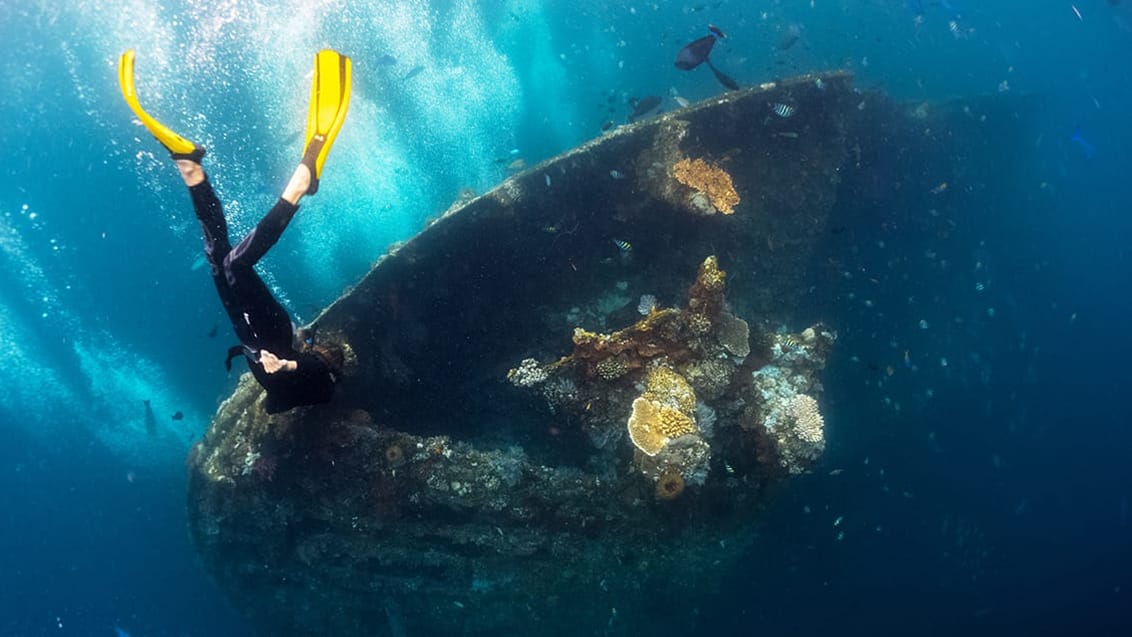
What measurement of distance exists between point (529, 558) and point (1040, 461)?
21810mm

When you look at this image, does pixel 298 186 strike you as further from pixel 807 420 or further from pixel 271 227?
pixel 807 420

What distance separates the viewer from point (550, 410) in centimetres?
668

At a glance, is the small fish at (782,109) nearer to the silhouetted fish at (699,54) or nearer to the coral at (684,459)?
the silhouetted fish at (699,54)

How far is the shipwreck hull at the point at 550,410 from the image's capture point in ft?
21.7

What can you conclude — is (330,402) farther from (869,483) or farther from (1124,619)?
(1124,619)

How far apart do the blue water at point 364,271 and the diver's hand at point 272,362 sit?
10429 millimetres

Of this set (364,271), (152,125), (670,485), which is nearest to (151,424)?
(364,271)

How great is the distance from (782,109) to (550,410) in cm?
503

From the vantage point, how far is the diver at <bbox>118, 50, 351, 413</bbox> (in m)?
4.72

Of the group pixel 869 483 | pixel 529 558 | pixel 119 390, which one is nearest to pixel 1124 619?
pixel 869 483

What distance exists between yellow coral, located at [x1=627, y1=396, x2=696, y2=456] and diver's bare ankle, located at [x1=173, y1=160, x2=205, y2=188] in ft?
15.1

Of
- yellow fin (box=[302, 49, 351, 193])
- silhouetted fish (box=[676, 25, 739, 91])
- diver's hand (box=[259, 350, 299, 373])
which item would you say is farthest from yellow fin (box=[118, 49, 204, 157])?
silhouetted fish (box=[676, 25, 739, 91])

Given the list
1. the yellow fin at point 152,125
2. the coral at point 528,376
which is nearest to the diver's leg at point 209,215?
the yellow fin at point 152,125

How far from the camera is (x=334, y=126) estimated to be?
508cm
